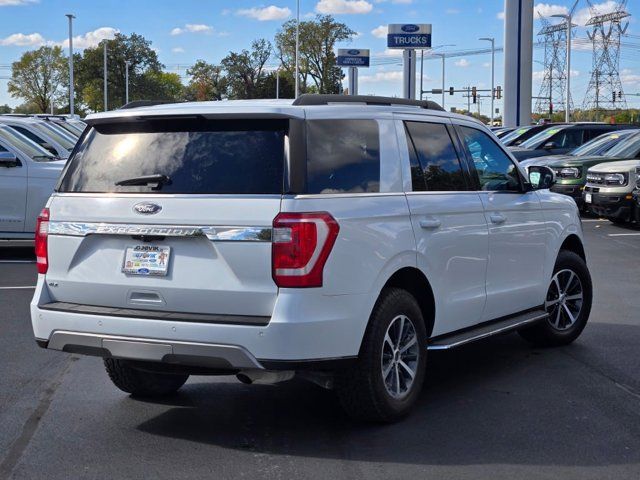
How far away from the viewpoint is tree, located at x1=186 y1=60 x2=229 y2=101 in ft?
280

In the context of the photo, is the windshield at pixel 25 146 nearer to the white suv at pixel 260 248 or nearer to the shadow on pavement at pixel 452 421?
the shadow on pavement at pixel 452 421

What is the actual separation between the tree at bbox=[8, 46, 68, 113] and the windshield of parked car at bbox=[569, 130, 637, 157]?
82.4 meters

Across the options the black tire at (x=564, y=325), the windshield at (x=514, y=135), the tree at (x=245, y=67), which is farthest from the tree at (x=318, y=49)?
the black tire at (x=564, y=325)

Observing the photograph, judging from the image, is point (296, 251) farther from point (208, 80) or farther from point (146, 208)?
point (208, 80)

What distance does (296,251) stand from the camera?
4730 millimetres

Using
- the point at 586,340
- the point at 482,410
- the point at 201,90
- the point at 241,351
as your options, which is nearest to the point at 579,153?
the point at 586,340

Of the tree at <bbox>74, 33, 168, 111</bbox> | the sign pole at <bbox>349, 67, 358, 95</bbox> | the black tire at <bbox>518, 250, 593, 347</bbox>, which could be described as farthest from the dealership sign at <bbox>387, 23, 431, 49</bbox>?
the tree at <bbox>74, 33, 168, 111</bbox>

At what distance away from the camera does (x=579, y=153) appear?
20.3 metres

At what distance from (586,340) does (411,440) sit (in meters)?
3.20

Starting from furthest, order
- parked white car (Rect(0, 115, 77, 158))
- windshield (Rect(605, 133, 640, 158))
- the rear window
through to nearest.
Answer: windshield (Rect(605, 133, 640, 158)) → parked white car (Rect(0, 115, 77, 158)) → the rear window

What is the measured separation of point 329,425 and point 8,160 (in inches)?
367

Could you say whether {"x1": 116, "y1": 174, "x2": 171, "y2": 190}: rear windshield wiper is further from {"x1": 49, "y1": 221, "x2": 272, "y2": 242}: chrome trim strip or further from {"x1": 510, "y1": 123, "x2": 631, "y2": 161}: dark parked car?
{"x1": 510, "y1": 123, "x2": 631, "y2": 161}: dark parked car

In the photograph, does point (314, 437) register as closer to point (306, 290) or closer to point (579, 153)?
Answer: point (306, 290)

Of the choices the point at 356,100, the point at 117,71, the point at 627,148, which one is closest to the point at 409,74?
the point at 627,148
